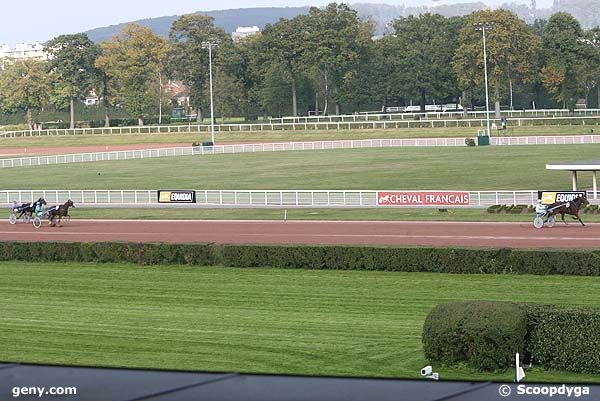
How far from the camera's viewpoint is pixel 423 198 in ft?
125

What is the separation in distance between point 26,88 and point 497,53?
5403 centimetres

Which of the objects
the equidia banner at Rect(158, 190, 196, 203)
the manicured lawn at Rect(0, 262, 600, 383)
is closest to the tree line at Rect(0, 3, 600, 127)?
the equidia banner at Rect(158, 190, 196, 203)

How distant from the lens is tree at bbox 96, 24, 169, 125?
117 meters

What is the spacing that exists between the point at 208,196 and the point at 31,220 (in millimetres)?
7900

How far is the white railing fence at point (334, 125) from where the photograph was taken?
86.6 metres

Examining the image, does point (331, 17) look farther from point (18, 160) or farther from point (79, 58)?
point (18, 160)

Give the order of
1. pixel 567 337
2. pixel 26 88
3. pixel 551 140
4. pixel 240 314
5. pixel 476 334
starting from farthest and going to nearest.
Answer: pixel 26 88
pixel 551 140
pixel 240 314
pixel 476 334
pixel 567 337

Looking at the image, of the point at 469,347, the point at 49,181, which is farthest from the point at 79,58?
the point at 469,347

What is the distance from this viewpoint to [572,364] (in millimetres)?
14438

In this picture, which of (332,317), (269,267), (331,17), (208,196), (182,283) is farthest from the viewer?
(331,17)

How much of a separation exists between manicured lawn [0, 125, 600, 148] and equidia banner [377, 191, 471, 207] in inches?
1698

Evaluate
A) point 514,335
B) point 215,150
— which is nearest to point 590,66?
point 215,150

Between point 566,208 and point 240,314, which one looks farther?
point 566,208

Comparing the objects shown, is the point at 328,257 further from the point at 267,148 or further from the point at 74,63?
the point at 74,63
